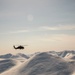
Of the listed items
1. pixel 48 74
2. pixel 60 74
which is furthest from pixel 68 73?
pixel 48 74

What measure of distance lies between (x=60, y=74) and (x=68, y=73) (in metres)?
9.60

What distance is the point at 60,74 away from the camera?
19300cm

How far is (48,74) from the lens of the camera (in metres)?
198

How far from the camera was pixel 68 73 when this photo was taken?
19325 cm

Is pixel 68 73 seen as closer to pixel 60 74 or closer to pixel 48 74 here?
pixel 60 74

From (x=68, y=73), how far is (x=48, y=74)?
2399cm

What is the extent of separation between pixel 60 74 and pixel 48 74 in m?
14.8
